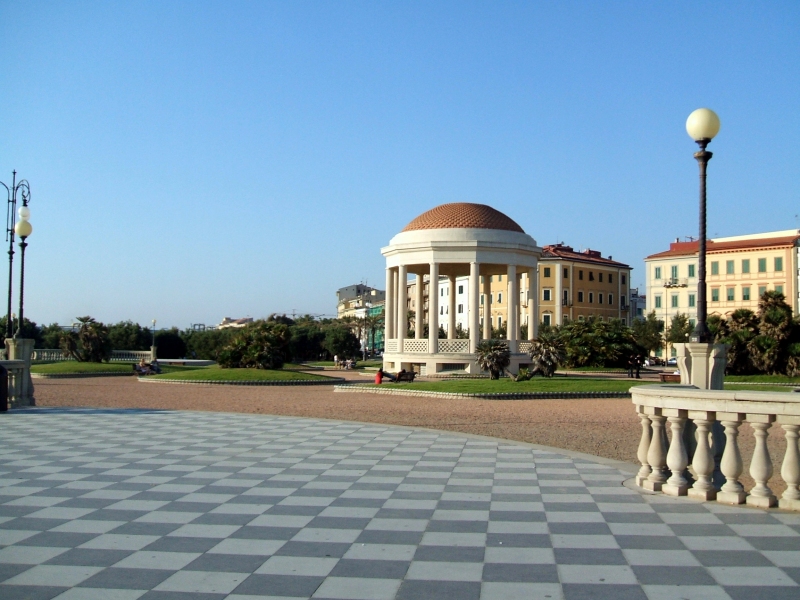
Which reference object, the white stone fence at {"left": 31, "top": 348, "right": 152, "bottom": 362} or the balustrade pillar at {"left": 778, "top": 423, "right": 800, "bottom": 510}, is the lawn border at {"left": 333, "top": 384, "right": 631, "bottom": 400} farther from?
the white stone fence at {"left": 31, "top": 348, "right": 152, "bottom": 362}

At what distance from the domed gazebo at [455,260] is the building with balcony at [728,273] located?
37203 mm

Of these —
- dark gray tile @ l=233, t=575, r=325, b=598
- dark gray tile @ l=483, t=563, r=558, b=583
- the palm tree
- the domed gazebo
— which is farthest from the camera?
the domed gazebo

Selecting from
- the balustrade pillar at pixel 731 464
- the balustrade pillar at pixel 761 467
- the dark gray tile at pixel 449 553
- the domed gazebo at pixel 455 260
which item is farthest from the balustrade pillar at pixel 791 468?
the domed gazebo at pixel 455 260

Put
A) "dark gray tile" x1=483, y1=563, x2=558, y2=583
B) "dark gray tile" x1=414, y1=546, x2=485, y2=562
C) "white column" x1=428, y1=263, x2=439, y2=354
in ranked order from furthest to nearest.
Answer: "white column" x1=428, y1=263, x2=439, y2=354, "dark gray tile" x1=414, y1=546, x2=485, y2=562, "dark gray tile" x1=483, y1=563, x2=558, y2=583

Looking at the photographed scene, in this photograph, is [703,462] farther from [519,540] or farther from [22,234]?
[22,234]

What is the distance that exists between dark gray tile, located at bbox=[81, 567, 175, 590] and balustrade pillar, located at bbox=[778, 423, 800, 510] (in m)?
5.81

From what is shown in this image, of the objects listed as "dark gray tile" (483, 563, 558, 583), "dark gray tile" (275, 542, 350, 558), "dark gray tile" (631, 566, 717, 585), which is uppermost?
"dark gray tile" (631, 566, 717, 585)

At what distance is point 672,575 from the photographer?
584cm

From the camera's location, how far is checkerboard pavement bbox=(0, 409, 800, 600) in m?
5.67

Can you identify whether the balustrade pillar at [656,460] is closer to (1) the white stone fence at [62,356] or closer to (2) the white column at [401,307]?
(2) the white column at [401,307]

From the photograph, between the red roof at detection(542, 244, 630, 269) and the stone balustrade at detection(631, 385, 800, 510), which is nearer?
the stone balustrade at detection(631, 385, 800, 510)

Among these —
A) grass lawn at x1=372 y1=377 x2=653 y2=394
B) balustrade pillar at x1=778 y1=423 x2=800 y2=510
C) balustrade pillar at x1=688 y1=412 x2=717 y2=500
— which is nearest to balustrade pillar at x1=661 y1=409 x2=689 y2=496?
balustrade pillar at x1=688 y1=412 x2=717 y2=500

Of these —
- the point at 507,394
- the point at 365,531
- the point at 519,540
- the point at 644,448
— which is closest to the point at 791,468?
the point at 644,448

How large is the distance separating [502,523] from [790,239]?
77569 millimetres
